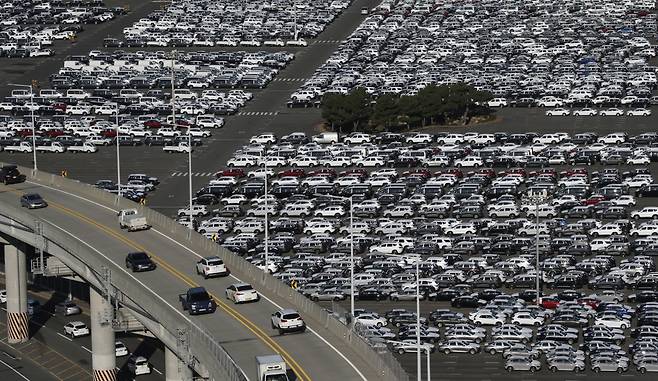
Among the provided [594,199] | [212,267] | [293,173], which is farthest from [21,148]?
[212,267]

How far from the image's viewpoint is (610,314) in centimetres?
12988

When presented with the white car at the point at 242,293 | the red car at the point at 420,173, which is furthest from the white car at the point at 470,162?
the white car at the point at 242,293

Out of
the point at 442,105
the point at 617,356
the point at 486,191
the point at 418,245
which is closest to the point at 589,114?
the point at 442,105

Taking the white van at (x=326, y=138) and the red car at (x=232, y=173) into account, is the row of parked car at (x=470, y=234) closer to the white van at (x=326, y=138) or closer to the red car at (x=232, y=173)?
the red car at (x=232, y=173)

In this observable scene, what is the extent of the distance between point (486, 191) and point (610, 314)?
37.9 m

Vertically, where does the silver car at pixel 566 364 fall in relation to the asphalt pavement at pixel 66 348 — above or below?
above

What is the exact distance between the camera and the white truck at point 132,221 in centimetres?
13025

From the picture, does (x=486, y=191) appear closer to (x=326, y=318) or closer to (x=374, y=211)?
(x=374, y=211)

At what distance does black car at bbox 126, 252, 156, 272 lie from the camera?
4651 inches

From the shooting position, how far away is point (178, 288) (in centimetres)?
11438

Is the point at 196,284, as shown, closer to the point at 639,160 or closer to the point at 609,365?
the point at 609,365

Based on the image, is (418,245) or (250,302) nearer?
(250,302)

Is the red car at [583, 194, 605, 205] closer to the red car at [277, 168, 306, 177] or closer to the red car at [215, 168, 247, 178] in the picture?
the red car at [277, 168, 306, 177]

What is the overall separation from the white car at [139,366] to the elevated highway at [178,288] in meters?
8.91
